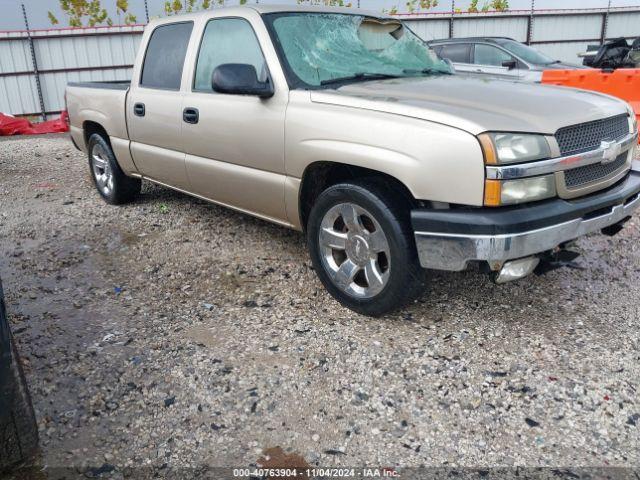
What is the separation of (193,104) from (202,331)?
1.81 m

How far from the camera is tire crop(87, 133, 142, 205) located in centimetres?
573

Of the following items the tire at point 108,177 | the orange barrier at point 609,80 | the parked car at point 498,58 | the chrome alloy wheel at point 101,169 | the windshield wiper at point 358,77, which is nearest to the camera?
the windshield wiper at point 358,77

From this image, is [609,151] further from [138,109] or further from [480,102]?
[138,109]

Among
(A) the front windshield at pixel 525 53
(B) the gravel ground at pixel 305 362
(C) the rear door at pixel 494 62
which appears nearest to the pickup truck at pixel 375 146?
(B) the gravel ground at pixel 305 362

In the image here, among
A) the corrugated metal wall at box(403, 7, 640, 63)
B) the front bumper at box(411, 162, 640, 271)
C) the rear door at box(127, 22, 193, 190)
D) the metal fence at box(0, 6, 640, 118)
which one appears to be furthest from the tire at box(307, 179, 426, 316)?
the corrugated metal wall at box(403, 7, 640, 63)

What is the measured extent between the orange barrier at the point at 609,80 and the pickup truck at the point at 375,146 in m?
5.30

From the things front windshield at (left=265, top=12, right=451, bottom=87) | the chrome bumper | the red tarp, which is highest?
front windshield at (left=265, top=12, right=451, bottom=87)

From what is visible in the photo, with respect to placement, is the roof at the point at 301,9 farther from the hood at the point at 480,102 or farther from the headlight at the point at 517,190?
the headlight at the point at 517,190

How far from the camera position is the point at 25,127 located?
12.4 metres

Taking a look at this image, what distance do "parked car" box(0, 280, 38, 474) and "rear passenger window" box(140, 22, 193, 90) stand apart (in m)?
2.79

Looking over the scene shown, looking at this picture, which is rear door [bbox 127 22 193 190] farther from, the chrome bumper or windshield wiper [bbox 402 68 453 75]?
the chrome bumper

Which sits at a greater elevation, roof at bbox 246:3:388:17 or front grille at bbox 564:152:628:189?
roof at bbox 246:3:388:17

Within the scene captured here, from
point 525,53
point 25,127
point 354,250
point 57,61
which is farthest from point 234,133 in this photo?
point 57,61

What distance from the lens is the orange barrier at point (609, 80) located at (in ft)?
27.2
